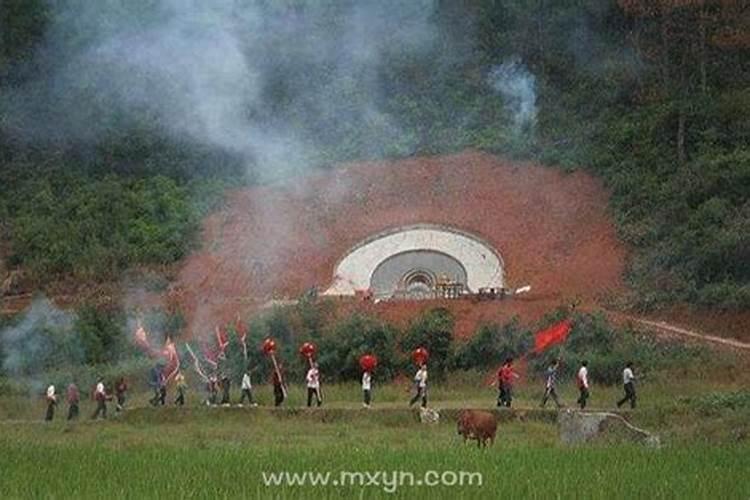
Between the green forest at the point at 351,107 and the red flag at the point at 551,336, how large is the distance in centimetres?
584

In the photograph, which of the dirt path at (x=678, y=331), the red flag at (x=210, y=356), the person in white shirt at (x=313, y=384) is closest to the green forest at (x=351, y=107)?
the dirt path at (x=678, y=331)

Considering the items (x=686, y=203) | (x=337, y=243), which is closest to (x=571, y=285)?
(x=686, y=203)

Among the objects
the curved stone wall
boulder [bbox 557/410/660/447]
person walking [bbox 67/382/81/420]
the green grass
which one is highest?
the curved stone wall

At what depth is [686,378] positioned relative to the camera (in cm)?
2484

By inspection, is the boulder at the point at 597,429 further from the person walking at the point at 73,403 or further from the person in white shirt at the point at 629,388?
the person walking at the point at 73,403

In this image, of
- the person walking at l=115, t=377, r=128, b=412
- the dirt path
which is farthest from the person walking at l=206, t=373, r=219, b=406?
the dirt path

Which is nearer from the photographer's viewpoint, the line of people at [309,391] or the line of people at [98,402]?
the line of people at [309,391]

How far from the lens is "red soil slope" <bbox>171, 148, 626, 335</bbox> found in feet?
115

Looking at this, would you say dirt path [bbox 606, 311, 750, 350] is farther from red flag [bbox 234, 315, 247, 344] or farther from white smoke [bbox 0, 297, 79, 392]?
white smoke [bbox 0, 297, 79, 392]

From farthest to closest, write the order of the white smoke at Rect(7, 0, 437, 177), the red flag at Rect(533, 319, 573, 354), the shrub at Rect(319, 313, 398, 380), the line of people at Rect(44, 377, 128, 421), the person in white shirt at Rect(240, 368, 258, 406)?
the white smoke at Rect(7, 0, 437, 177) → the shrub at Rect(319, 313, 398, 380) → the red flag at Rect(533, 319, 573, 354) → the person in white shirt at Rect(240, 368, 258, 406) → the line of people at Rect(44, 377, 128, 421)

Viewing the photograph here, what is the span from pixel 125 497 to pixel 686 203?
2773 centimetres

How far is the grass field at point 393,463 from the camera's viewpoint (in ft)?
33.3

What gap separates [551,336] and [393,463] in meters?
16.0

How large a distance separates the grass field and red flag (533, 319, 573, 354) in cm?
671
